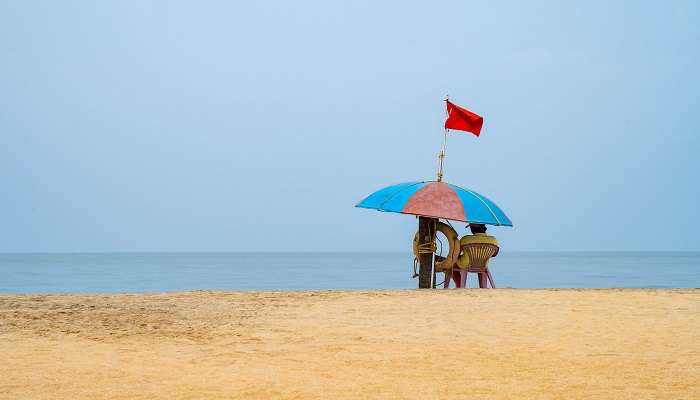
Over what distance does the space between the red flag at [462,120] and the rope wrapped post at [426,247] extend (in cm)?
256

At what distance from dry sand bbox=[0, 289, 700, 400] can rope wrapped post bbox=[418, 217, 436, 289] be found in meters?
2.24

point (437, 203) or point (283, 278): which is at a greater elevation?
point (437, 203)

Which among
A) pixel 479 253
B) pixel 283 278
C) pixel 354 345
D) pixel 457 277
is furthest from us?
pixel 283 278

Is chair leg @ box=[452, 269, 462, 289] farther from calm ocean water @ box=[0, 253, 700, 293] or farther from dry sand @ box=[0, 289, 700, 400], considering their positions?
dry sand @ box=[0, 289, 700, 400]

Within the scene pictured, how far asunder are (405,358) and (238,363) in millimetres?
2072

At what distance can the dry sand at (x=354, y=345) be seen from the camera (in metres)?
7.86

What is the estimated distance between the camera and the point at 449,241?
1658 cm

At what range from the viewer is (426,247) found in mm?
16469

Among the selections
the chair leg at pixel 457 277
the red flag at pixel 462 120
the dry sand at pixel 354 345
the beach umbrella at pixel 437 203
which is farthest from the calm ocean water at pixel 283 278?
the dry sand at pixel 354 345

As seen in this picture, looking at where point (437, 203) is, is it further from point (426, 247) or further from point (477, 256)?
point (477, 256)

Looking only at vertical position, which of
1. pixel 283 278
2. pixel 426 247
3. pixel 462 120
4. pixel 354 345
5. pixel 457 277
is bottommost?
pixel 283 278

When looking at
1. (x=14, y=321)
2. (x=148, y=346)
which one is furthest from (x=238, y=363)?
(x=14, y=321)

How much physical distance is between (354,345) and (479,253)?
23.4 feet

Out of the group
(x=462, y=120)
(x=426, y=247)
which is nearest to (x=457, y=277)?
(x=426, y=247)
